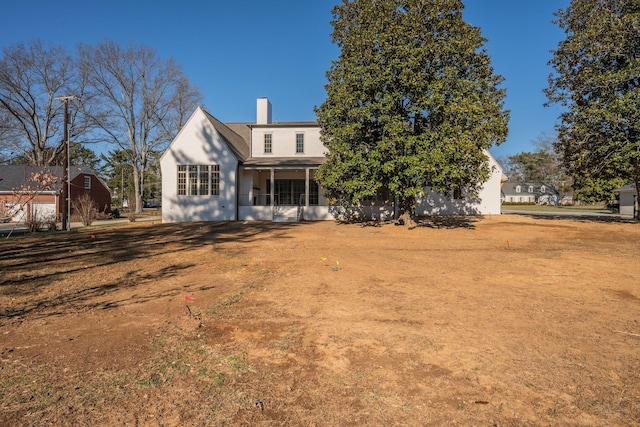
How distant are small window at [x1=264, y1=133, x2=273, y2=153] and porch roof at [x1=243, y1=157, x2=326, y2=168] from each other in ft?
2.88

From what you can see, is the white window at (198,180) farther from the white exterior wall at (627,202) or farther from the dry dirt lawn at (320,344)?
the white exterior wall at (627,202)

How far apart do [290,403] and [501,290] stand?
5163 mm

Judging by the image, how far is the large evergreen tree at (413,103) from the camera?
15.1m

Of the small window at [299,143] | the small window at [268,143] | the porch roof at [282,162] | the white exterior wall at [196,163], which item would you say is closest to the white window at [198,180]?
the white exterior wall at [196,163]

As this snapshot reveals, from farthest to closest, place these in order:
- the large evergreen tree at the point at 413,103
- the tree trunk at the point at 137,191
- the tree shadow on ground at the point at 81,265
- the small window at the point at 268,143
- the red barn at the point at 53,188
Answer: the tree trunk at the point at 137,191, the red barn at the point at 53,188, the small window at the point at 268,143, the large evergreen tree at the point at 413,103, the tree shadow on ground at the point at 81,265

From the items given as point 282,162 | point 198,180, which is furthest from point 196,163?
point 282,162

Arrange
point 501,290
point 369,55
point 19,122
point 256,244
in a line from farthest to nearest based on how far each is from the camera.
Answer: point 19,122 → point 369,55 → point 256,244 → point 501,290

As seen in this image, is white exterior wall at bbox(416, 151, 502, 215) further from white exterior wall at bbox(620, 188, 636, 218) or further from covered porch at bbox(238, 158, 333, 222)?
white exterior wall at bbox(620, 188, 636, 218)

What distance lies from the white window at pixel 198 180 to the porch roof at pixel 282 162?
2.19 metres

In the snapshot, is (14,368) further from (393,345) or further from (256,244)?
(256,244)

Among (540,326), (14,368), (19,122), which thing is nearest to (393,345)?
(540,326)

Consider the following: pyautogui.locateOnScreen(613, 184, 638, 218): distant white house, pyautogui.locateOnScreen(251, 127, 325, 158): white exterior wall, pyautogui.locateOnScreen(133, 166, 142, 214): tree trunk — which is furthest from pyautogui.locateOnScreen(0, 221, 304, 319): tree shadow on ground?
pyautogui.locateOnScreen(613, 184, 638, 218): distant white house

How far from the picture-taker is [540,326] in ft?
15.1

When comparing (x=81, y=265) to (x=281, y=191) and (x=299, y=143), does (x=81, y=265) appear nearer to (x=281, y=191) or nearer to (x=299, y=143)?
(x=281, y=191)
